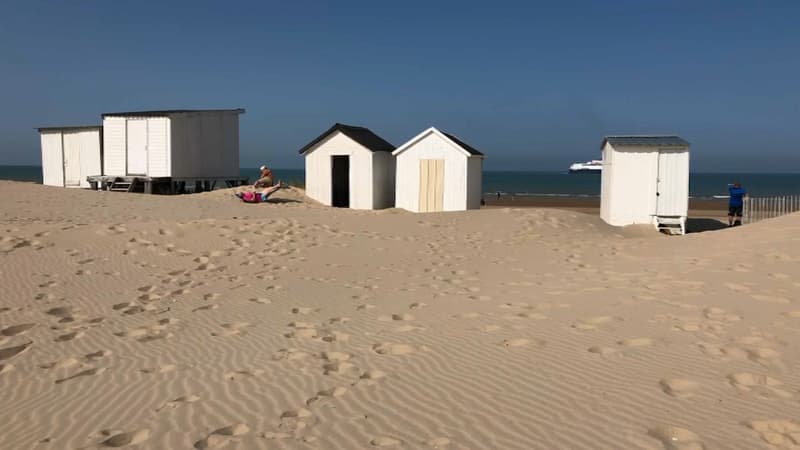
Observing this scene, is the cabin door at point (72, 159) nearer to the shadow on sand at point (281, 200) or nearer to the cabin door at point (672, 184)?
the shadow on sand at point (281, 200)

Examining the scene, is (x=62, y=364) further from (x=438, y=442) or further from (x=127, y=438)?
(x=438, y=442)

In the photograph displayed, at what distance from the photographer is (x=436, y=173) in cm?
2147

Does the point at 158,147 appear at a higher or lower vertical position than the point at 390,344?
higher

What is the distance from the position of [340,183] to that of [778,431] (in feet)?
76.0

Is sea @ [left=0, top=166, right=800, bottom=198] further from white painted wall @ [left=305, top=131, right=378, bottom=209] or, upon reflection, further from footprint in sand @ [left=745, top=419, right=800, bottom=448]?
footprint in sand @ [left=745, top=419, right=800, bottom=448]

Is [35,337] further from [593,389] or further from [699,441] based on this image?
[699,441]

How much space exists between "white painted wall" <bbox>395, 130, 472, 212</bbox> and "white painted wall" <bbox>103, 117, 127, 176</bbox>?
12172mm

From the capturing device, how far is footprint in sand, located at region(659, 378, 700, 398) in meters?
4.29

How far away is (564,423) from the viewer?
3.92m

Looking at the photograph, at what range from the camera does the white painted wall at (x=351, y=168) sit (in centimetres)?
2281

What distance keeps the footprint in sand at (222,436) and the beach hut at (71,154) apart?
2587cm

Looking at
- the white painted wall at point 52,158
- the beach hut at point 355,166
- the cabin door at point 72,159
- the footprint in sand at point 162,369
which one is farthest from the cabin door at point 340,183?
the footprint in sand at point 162,369

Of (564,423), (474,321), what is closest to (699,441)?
(564,423)

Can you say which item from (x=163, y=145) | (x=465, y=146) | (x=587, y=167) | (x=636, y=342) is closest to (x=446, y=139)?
(x=465, y=146)
